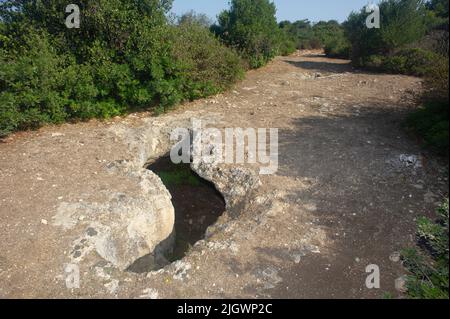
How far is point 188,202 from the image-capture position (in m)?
7.93

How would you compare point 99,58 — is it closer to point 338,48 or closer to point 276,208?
point 276,208

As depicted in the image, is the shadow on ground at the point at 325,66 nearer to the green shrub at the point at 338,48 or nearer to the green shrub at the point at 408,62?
the green shrub at the point at 408,62

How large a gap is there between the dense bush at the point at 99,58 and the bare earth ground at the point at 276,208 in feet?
1.85

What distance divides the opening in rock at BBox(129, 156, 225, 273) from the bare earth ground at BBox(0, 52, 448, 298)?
1.46 meters

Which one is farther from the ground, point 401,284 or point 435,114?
point 435,114

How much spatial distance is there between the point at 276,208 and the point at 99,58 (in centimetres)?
599

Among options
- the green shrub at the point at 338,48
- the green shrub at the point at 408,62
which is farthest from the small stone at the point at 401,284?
the green shrub at the point at 338,48

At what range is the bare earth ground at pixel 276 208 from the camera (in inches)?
148

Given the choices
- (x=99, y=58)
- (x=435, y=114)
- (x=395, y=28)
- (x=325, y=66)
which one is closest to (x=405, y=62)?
(x=395, y=28)

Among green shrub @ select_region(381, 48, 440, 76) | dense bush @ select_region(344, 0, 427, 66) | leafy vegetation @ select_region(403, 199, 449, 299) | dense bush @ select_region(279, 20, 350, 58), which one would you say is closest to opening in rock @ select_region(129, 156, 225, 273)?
leafy vegetation @ select_region(403, 199, 449, 299)

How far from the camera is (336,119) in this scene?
24.7ft

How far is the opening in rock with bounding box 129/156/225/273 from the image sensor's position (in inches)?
274

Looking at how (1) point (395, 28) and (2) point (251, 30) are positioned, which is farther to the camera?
(2) point (251, 30)

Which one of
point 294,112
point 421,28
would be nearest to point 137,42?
point 294,112
